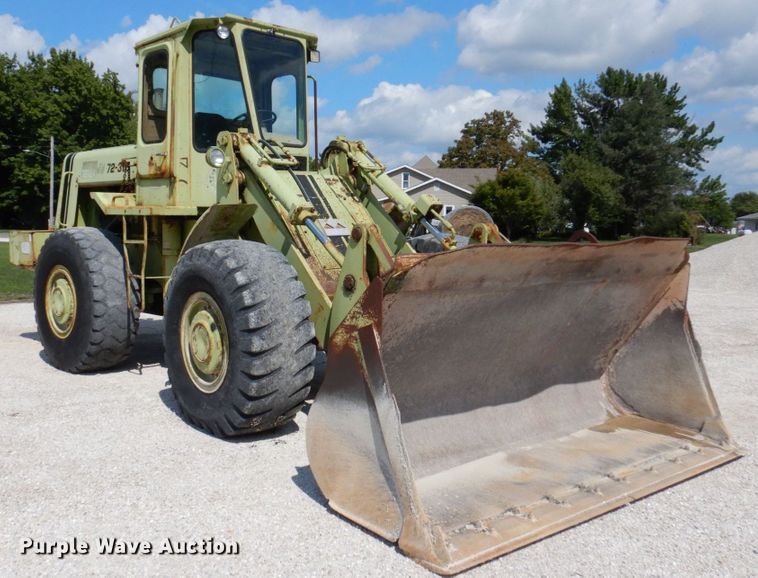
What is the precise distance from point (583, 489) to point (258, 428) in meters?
1.87

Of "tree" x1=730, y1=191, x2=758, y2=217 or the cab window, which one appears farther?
"tree" x1=730, y1=191, x2=758, y2=217

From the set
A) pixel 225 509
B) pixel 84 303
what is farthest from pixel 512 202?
pixel 225 509

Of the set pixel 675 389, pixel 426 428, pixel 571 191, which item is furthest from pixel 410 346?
pixel 571 191

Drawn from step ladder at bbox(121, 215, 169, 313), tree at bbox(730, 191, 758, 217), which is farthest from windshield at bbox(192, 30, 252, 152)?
tree at bbox(730, 191, 758, 217)

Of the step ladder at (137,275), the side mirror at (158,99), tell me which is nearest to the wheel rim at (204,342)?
the step ladder at (137,275)

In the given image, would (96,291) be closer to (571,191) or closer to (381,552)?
(381,552)

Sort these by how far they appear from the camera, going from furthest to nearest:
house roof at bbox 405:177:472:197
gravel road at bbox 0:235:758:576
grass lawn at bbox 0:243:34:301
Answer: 1. house roof at bbox 405:177:472:197
2. grass lawn at bbox 0:243:34:301
3. gravel road at bbox 0:235:758:576

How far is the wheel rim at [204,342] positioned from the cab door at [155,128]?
1594mm

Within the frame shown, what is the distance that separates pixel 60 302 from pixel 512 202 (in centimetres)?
3415

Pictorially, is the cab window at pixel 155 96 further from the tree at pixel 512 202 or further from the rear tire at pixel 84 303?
the tree at pixel 512 202

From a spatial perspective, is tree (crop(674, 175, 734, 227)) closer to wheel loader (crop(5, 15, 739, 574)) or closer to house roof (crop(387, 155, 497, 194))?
house roof (crop(387, 155, 497, 194))

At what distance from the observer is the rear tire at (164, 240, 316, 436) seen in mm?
4250

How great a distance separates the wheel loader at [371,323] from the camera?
3.58 m

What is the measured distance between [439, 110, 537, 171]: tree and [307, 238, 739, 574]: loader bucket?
56.0m
